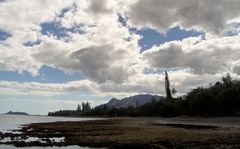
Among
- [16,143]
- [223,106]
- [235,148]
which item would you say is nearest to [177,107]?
[223,106]

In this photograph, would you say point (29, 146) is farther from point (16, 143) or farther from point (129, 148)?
point (129, 148)

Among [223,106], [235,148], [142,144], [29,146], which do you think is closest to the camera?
[235,148]

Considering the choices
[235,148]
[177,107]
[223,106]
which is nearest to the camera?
[235,148]

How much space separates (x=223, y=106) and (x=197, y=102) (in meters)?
16.4

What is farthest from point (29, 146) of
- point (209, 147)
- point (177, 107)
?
point (177, 107)

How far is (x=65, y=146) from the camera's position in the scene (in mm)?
53125

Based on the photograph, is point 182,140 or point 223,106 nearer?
point 182,140

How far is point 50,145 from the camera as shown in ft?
179

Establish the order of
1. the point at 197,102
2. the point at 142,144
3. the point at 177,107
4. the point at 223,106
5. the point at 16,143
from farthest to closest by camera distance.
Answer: the point at 177,107 < the point at 197,102 < the point at 223,106 < the point at 16,143 < the point at 142,144

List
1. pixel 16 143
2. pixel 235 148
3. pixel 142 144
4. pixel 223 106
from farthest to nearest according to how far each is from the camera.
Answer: pixel 223 106 → pixel 16 143 → pixel 142 144 → pixel 235 148

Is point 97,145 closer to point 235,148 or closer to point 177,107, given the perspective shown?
point 235,148

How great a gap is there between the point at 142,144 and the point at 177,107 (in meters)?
152

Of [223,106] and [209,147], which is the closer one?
[209,147]

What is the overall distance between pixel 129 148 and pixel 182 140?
6765 mm
